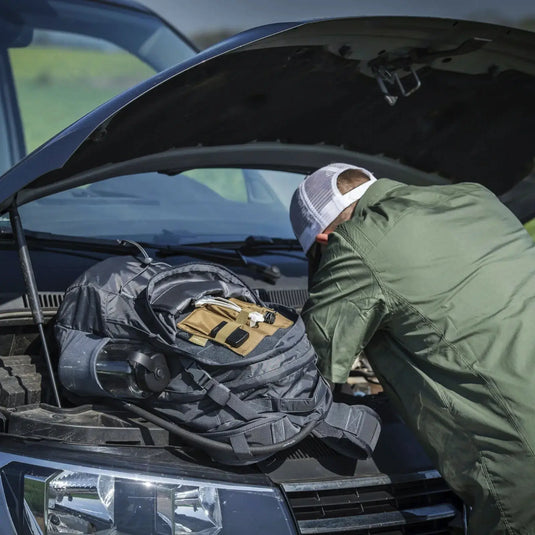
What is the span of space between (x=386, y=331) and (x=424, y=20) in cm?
97

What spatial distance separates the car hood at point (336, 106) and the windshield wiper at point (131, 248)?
0.24 m

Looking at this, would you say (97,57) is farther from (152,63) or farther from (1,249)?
(1,249)

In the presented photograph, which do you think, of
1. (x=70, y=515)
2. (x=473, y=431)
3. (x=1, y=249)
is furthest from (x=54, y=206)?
(x=473, y=431)

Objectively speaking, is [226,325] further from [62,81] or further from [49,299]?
[62,81]

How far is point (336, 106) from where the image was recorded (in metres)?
3.26

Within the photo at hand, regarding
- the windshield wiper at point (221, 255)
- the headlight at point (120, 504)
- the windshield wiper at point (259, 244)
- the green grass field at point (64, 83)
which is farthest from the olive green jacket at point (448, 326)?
the green grass field at point (64, 83)

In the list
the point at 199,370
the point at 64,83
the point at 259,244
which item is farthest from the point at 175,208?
the point at 199,370

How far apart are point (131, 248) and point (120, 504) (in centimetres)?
113

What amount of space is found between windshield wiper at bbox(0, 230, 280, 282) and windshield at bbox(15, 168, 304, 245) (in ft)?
0.34

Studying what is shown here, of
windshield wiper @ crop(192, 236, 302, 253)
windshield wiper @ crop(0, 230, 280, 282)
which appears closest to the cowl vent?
windshield wiper @ crop(0, 230, 280, 282)

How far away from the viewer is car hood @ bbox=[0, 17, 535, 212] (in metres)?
2.49

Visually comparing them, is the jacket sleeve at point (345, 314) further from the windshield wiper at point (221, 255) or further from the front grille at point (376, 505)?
the windshield wiper at point (221, 255)

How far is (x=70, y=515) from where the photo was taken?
6.49 feet

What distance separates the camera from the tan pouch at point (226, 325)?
217cm
